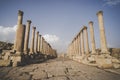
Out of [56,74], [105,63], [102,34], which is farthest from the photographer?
[102,34]

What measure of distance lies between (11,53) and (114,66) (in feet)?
28.9

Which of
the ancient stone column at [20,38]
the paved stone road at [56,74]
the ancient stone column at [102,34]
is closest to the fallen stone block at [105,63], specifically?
the ancient stone column at [102,34]

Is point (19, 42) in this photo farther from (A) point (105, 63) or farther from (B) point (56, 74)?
(A) point (105, 63)

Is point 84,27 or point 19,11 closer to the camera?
point 19,11

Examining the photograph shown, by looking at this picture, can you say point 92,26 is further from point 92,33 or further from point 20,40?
point 20,40

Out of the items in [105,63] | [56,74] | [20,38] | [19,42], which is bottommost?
[56,74]

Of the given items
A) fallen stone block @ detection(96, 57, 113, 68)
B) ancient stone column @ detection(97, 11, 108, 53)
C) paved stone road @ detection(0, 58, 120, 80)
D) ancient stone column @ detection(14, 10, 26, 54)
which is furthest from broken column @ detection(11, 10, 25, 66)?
ancient stone column @ detection(97, 11, 108, 53)

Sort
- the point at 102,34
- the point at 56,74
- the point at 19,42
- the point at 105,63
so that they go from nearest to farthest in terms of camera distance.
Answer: the point at 56,74
the point at 105,63
the point at 19,42
the point at 102,34

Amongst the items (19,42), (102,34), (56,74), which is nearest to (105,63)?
(102,34)

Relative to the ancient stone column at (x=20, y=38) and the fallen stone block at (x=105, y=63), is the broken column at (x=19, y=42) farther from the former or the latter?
the fallen stone block at (x=105, y=63)

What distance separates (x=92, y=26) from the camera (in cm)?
1428

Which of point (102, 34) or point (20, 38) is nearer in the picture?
point (20, 38)

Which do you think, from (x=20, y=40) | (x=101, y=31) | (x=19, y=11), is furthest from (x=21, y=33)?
(x=101, y=31)

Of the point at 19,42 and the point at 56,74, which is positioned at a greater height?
the point at 19,42
